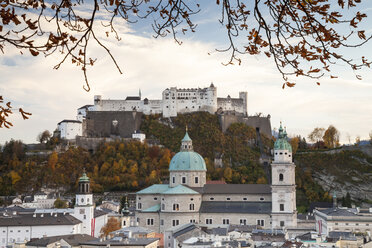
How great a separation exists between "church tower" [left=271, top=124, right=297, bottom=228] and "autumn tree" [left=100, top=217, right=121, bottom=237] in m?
14.8

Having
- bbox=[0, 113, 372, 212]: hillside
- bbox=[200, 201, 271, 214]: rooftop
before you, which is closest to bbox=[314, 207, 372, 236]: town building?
bbox=[200, 201, 271, 214]: rooftop

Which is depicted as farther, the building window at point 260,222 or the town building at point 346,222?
the building window at point 260,222

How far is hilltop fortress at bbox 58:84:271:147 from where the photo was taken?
86438 mm

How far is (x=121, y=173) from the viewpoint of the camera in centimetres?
7531

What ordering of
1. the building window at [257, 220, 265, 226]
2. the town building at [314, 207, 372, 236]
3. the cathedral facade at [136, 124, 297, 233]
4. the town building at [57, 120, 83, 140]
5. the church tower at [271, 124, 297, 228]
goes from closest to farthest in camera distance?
the town building at [314, 207, 372, 236] → the church tower at [271, 124, 297, 228] → the cathedral facade at [136, 124, 297, 233] → the building window at [257, 220, 265, 226] → the town building at [57, 120, 83, 140]

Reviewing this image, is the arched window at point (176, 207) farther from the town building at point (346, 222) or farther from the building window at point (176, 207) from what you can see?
the town building at point (346, 222)

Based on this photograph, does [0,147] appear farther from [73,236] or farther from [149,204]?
[73,236]

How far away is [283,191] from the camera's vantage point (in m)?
46.6

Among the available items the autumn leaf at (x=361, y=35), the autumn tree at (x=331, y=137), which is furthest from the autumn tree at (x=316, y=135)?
the autumn leaf at (x=361, y=35)

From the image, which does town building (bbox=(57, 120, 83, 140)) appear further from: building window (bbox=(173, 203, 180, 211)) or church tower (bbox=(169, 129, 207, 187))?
building window (bbox=(173, 203, 180, 211))

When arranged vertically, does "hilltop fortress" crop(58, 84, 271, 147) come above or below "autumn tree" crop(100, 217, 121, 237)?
above

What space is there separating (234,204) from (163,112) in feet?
134

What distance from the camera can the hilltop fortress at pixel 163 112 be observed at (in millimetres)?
86438

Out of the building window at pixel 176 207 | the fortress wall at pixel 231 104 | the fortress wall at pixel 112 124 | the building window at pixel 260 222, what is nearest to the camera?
the building window at pixel 260 222
